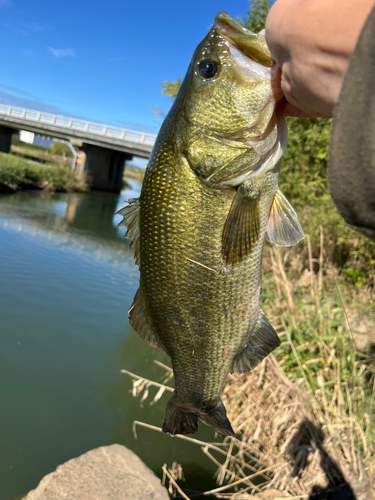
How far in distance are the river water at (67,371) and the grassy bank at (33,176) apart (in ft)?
43.0

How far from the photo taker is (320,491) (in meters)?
3.58

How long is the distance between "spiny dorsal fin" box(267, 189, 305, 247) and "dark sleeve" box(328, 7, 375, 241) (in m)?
0.98

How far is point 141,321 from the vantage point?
6.34 feet

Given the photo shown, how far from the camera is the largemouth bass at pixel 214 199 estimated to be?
161 cm

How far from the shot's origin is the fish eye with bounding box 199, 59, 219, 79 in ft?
5.36

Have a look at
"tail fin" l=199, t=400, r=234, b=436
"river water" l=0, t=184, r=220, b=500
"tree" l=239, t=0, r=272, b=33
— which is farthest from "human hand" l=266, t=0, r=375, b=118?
"tree" l=239, t=0, r=272, b=33

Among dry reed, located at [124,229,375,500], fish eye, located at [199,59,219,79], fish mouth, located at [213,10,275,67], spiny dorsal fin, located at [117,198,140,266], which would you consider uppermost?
fish mouth, located at [213,10,275,67]

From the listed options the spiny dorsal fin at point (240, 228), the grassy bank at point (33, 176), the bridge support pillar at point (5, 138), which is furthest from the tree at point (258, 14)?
the bridge support pillar at point (5, 138)

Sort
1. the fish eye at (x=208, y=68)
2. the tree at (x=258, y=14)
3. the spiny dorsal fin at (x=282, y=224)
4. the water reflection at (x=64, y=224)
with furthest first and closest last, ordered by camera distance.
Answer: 1. the water reflection at (x=64, y=224)
2. the tree at (x=258, y=14)
3. the spiny dorsal fin at (x=282, y=224)
4. the fish eye at (x=208, y=68)

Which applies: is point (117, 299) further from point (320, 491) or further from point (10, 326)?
point (320, 491)

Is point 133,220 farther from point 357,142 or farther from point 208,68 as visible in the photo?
point 357,142

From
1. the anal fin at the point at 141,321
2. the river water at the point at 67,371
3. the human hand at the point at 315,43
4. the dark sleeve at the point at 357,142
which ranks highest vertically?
the human hand at the point at 315,43

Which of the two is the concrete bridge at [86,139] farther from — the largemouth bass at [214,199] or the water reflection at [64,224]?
the largemouth bass at [214,199]

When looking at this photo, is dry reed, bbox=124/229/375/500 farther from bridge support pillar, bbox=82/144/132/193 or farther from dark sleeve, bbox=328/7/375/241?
bridge support pillar, bbox=82/144/132/193
